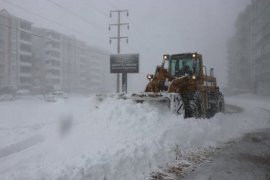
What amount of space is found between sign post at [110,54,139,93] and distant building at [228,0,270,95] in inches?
1689

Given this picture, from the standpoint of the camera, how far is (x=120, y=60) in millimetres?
27391

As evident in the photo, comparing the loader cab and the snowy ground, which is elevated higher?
the loader cab

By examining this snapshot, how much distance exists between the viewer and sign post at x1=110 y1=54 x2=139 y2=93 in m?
26.9

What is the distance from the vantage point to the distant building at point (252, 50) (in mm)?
65044

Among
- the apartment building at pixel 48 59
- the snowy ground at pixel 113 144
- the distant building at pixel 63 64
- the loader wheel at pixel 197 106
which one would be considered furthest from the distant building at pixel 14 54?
the snowy ground at pixel 113 144

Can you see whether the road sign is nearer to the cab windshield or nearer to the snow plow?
the snow plow

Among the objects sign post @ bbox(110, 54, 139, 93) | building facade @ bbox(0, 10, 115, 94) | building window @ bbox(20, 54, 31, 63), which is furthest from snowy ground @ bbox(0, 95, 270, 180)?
building window @ bbox(20, 54, 31, 63)

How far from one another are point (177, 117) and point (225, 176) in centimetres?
354

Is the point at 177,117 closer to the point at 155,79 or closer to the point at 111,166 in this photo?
the point at 155,79

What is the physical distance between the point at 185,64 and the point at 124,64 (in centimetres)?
1391

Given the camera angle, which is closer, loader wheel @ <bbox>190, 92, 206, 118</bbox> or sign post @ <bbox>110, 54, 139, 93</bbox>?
loader wheel @ <bbox>190, 92, 206, 118</bbox>

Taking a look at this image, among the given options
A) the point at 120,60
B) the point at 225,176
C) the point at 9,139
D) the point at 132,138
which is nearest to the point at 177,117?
the point at 132,138

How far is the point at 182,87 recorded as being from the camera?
478 inches

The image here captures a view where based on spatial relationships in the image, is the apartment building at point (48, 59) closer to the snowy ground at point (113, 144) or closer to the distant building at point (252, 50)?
the distant building at point (252, 50)
